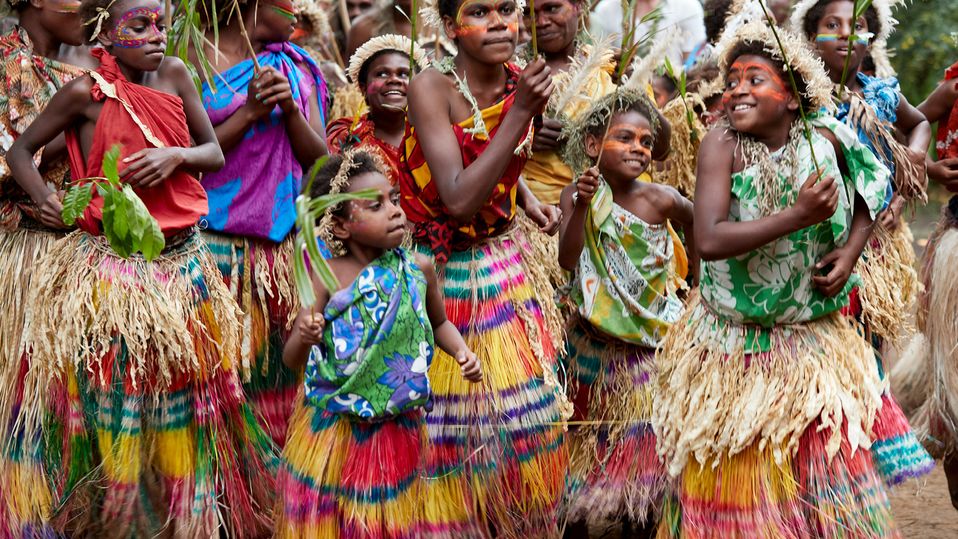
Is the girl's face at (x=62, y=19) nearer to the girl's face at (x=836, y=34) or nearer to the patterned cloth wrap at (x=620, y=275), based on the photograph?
the patterned cloth wrap at (x=620, y=275)

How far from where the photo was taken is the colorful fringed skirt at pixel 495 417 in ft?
13.5

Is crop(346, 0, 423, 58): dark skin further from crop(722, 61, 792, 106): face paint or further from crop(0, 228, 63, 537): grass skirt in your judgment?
crop(722, 61, 792, 106): face paint

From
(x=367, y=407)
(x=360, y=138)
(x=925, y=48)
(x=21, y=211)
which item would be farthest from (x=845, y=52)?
(x=925, y=48)

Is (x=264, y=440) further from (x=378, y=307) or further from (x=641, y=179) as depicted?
(x=641, y=179)

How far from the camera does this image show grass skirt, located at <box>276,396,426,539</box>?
380 centimetres

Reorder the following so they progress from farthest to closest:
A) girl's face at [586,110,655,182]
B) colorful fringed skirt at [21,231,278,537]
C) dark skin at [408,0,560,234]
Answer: girl's face at [586,110,655,182], colorful fringed skirt at [21,231,278,537], dark skin at [408,0,560,234]

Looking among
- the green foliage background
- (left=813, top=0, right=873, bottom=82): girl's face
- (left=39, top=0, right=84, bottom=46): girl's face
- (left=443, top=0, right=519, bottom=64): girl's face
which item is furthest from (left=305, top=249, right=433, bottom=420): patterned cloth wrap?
the green foliage background

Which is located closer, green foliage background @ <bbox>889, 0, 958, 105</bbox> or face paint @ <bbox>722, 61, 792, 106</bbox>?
face paint @ <bbox>722, 61, 792, 106</bbox>

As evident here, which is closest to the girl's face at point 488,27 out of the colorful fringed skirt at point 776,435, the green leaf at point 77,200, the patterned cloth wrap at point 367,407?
the patterned cloth wrap at point 367,407

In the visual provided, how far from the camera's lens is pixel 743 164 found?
12.4ft

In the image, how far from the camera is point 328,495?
3.83 meters

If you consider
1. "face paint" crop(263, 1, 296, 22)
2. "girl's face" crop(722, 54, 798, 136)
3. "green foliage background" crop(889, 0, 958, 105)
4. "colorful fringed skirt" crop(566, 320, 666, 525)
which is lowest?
"green foliage background" crop(889, 0, 958, 105)

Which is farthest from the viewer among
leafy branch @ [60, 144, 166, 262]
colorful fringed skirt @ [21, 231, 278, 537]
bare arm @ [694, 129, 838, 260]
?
colorful fringed skirt @ [21, 231, 278, 537]

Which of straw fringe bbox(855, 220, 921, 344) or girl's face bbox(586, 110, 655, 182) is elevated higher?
girl's face bbox(586, 110, 655, 182)
